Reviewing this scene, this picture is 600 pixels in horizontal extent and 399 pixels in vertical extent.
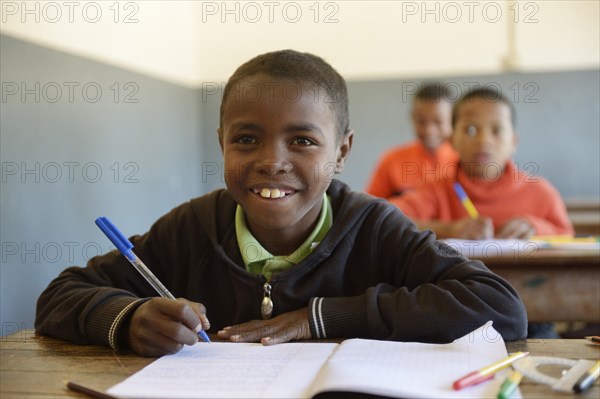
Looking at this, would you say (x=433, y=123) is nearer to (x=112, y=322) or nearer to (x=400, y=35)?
(x=400, y=35)

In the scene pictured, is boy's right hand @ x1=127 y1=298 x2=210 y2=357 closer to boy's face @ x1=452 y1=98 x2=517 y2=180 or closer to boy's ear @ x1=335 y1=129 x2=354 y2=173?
boy's ear @ x1=335 y1=129 x2=354 y2=173

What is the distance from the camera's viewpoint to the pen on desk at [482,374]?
28.8 inches

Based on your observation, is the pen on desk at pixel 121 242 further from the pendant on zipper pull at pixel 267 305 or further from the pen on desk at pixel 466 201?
the pen on desk at pixel 466 201

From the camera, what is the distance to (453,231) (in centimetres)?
231

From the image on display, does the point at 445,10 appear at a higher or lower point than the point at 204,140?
higher

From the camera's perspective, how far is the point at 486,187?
2.66 meters

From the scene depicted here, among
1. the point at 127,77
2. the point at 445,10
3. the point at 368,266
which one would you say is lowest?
the point at 368,266

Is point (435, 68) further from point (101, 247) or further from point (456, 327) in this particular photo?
point (456, 327)

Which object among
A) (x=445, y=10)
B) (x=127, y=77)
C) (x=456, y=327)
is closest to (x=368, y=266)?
(x=456, y=327)

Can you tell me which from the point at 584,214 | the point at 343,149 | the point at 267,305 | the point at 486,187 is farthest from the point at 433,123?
the point at 267,305

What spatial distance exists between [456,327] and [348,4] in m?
4.07

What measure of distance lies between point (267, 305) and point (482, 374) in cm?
53

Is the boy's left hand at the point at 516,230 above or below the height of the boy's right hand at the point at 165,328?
above

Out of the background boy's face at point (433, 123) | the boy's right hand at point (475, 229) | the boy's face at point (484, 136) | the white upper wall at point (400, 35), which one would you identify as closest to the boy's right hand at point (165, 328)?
the boy's right hand at point (475, 229)
